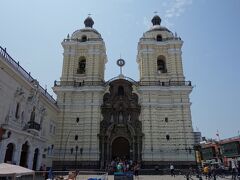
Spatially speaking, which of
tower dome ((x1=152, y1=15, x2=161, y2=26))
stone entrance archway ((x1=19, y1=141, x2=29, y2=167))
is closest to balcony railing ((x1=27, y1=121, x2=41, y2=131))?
stone entrance archway ((x1=19, y1=141, x2=29, y2=167))

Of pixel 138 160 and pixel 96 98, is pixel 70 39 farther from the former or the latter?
pixel 138 160

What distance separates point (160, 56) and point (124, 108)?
9.99 metres

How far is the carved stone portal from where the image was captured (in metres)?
30.4

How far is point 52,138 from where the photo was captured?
97.5 ft

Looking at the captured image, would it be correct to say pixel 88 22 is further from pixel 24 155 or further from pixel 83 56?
pixel 24 155

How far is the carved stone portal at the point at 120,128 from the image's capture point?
99.6 feet

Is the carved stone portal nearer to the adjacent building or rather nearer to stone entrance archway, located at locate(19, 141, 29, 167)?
the adjacent building

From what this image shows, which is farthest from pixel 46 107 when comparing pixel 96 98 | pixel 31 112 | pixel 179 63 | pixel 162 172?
pixel 179 63

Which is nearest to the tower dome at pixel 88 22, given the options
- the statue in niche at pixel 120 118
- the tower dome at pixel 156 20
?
the tower dome at pixel 156 20

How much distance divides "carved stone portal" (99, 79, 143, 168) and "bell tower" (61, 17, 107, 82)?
4267mm

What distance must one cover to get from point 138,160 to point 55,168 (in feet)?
33.5

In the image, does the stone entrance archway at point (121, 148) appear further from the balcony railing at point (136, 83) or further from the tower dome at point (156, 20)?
the tower dome at point (156, 20)

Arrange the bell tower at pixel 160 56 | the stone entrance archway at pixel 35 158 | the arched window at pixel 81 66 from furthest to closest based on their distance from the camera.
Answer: the arched window at pixel 81 66 → the bell tower at pixel 160 56 → the stone entrance archway at pixel 35 158

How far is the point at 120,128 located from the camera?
31438 mm
